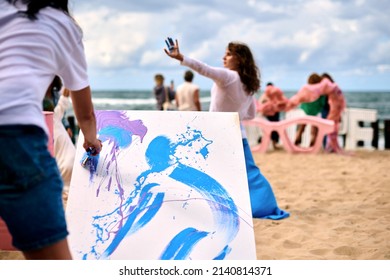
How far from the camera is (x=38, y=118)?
1.29 m

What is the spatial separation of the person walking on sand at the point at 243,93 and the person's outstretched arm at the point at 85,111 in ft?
6.40

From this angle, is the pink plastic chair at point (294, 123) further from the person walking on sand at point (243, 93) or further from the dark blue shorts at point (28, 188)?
the dark blue shorts at point (28, 188)

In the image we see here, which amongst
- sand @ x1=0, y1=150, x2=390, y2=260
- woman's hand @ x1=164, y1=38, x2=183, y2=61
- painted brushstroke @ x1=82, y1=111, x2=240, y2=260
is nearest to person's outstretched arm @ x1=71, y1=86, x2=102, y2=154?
painted brushstroke @ x1=82, y1=111, x2=240, y2=260

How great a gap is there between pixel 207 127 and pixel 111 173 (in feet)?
1.82

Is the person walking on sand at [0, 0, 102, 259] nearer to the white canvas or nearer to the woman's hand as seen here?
the white canvas

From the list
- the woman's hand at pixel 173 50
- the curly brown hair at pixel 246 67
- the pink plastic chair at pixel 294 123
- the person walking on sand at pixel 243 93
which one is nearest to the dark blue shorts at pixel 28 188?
the woman's hand at pixel 173 50

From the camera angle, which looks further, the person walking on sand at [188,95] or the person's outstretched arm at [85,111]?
the person walking on sand at [188,95]

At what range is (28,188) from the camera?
1267 millimetres

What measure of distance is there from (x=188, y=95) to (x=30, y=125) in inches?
246

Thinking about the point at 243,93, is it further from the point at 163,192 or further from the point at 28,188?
the point at 28,188

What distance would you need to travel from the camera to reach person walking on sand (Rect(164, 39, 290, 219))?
150 inches

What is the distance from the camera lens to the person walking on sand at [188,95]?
7.47m

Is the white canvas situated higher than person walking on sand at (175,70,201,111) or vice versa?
person walking on sand at (175,70,201,111)

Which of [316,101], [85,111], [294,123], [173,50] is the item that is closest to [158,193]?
[85,111]
